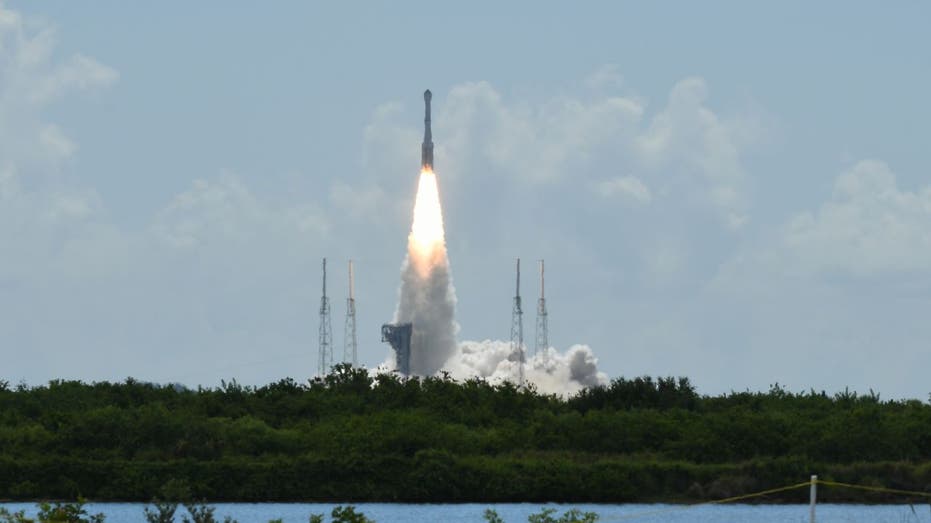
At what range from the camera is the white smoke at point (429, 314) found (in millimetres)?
108812

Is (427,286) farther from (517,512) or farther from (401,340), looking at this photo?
(517,512)

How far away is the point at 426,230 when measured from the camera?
102 meters

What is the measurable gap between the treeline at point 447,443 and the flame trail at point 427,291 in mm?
12168

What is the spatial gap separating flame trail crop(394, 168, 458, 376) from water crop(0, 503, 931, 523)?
108ft

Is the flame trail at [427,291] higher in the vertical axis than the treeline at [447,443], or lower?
higher

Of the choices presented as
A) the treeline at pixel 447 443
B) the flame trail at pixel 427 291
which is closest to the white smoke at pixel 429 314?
the flame trail at pixel 427 291

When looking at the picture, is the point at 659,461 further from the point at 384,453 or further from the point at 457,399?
the point at 457,399

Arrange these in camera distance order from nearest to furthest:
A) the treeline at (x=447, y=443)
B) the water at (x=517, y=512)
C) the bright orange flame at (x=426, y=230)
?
the water at (x=517, y=512) < the treeline at (x=447, y=443) < the bright orange flame at (x=426, y=230)

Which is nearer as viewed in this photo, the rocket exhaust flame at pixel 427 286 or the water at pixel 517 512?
the water at pixel 517 512

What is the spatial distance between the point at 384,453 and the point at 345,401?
13466 mm

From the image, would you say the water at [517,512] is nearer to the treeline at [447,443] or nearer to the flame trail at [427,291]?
the treeline at [447,443]

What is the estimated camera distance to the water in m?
61.3

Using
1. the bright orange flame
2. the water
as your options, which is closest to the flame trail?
the bright orange flame

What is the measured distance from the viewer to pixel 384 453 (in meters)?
74.4
